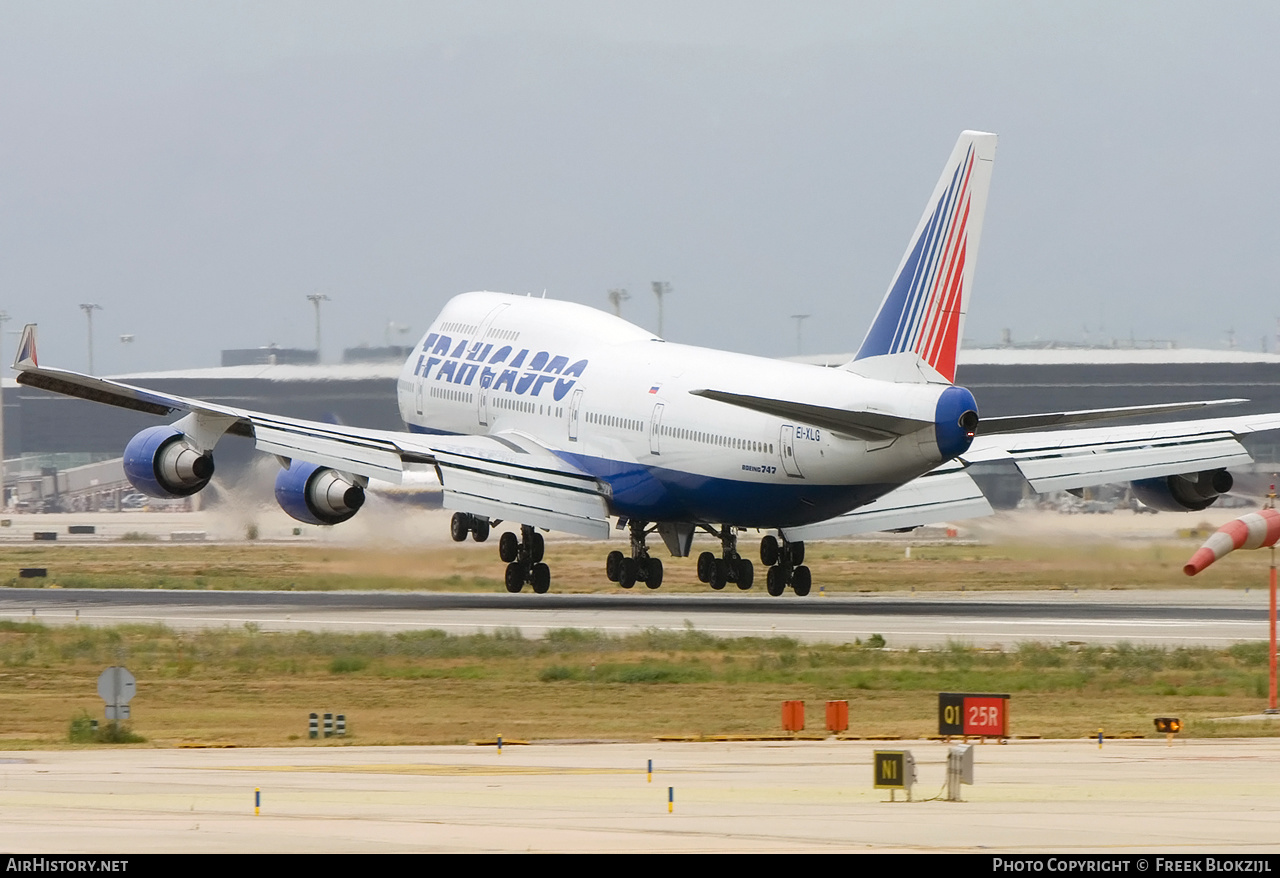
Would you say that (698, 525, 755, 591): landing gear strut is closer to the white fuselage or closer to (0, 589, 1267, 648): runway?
(0, 589, 1267, 648): runway

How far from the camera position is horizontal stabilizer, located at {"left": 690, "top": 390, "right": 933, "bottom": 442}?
41.8m

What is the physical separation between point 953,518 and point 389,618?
45.8 ft

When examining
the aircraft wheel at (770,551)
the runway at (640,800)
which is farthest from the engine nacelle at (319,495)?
the runway at (640,800)

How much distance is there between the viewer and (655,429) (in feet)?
164

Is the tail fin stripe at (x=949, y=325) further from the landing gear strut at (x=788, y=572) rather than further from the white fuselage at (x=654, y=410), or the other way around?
the landing gear strut at (x=788, y=572)

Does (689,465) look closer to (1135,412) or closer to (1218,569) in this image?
(1135,412)

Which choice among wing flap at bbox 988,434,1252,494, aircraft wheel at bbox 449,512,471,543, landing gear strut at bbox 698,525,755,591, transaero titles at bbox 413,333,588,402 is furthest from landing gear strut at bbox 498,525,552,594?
wing flap at bbox 988,434,1252,494

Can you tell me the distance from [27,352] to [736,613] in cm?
1766

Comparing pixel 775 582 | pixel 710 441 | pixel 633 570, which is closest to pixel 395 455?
pixel 633 570

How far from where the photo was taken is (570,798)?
65.5 ft

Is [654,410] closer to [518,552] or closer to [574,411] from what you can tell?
[574,411]

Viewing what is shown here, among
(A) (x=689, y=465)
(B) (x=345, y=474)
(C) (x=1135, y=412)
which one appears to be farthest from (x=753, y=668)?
(B) (x=345, y=474)

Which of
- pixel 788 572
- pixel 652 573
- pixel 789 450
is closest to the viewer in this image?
pixel 789 450

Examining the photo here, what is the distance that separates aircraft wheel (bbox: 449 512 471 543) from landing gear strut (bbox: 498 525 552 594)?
41.6 inches
